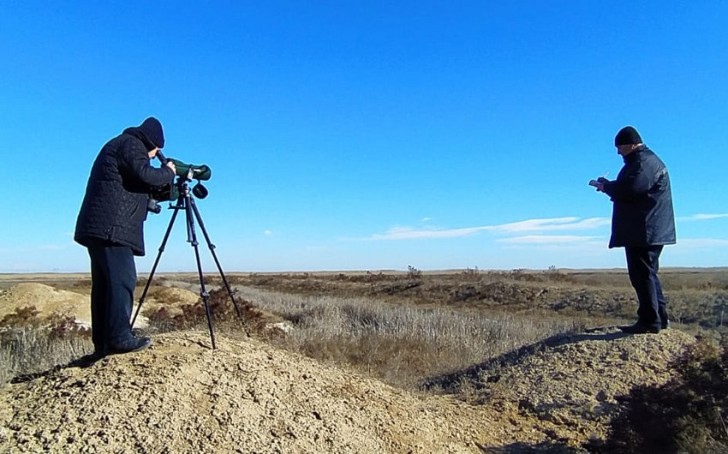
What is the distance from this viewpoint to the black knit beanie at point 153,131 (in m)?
4.72

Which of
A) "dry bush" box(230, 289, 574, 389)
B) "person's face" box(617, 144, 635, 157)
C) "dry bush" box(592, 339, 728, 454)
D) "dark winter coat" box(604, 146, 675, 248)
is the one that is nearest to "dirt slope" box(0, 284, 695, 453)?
"dry bush" box(592, 339, 728, 454)

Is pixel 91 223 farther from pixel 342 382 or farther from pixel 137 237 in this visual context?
pixel 342 382

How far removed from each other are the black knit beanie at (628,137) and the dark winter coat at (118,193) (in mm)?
5319

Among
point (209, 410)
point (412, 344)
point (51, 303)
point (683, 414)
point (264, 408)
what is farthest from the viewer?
point (51, 303)

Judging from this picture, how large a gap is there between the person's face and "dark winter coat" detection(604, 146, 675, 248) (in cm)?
5

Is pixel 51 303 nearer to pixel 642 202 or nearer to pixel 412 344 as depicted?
pixel 412 344

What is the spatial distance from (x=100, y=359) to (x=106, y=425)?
0.94 meters

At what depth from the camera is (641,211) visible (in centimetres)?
647

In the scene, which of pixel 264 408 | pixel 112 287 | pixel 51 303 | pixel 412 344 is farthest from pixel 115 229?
pixel 51 303

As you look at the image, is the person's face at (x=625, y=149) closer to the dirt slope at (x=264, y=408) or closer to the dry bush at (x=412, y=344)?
the dirt slope at (x=264, y=408)

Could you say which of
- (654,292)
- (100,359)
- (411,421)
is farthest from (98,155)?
(654,292)

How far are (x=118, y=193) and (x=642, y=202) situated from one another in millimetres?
5685

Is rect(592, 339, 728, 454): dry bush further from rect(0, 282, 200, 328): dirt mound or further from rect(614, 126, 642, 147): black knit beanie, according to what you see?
rect(0, 282, 200, 328): dirt mound

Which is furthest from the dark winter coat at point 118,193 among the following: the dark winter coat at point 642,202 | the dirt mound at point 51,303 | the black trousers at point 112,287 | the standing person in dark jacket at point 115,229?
the dirt mound at point 51,303
